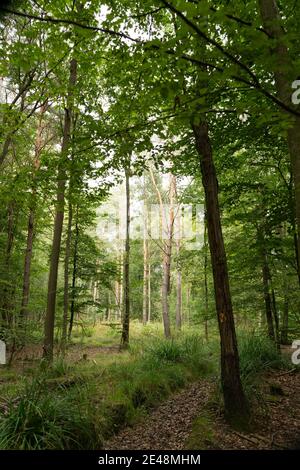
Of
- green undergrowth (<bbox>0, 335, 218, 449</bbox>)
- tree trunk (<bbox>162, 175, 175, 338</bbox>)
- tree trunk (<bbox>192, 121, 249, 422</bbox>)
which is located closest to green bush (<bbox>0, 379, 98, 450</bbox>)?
green undergrowth (<bbox>0, 335, 218, 449</bbox>)

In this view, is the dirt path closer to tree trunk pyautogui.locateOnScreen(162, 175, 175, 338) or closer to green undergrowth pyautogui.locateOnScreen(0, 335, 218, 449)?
green undergrowth pyautogui.locateOnScreen(0, 335, 218, 449)

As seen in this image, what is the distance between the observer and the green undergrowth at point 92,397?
11.3 feet

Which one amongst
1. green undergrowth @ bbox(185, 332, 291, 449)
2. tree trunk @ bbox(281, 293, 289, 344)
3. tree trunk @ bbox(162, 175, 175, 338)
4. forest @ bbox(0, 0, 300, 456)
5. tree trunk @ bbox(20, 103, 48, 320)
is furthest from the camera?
tree trunk @ bbox(162, 175, 175, 338)

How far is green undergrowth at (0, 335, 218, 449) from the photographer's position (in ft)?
11.3

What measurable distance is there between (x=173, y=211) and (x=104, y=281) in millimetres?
5417

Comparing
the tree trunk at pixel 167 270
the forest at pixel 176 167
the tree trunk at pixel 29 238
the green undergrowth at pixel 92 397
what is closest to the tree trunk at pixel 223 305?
the forest at pixel 176 167

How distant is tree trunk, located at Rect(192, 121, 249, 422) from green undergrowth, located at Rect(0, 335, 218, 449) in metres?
1.59

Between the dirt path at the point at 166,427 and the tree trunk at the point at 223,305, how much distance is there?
76 cm

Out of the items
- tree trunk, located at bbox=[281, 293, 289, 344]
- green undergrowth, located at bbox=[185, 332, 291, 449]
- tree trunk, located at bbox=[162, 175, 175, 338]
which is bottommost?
green undergrowth, located at bbox=[185, 332, 291, 449]

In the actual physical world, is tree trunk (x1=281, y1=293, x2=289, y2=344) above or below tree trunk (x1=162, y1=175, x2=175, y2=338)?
below

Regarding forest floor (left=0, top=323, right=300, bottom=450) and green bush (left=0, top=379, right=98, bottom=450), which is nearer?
green bush (left=0, top=379, right=98, bottom=450)

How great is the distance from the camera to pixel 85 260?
11742 millimetres

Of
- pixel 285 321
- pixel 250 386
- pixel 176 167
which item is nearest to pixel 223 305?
pixel 250 386
